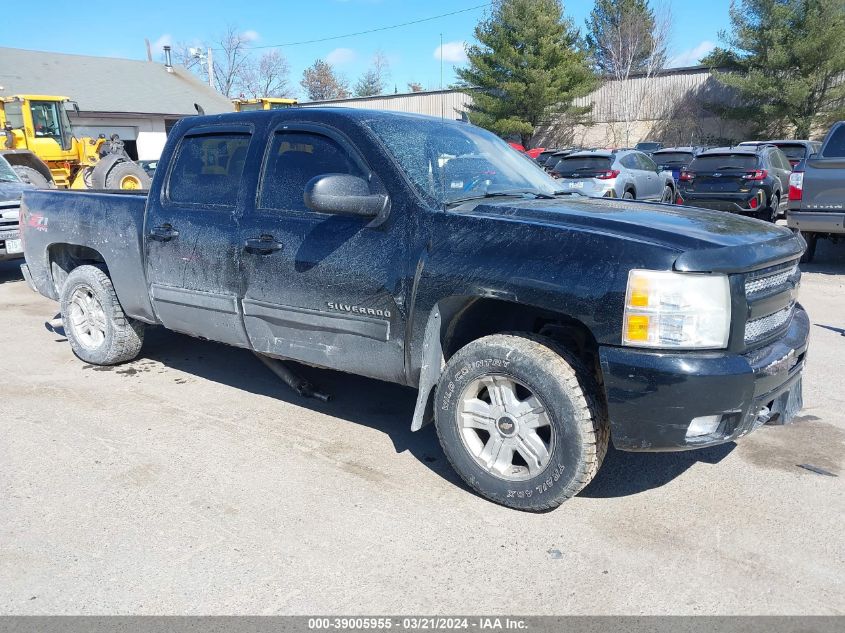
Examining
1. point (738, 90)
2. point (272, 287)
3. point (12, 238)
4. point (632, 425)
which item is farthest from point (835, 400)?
point (738, 90)

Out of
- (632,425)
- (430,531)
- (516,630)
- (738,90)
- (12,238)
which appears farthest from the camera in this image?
(738,90)

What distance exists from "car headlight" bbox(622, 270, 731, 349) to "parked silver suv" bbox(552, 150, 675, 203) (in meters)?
10.8

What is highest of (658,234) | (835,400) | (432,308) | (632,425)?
(658,234)

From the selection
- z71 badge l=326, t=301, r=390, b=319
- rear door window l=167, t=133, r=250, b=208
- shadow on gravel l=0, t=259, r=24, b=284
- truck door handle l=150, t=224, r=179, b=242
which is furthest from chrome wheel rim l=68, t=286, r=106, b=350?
shadow on gravel l=0, t=259, r=24, b=284

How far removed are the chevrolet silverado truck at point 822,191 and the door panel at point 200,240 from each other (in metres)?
7.90

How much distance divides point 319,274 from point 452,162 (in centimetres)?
99

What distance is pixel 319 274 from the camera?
4008 mm

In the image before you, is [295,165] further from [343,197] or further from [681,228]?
[681,228]

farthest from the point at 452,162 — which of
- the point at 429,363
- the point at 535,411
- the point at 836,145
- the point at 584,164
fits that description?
the point at 584,164

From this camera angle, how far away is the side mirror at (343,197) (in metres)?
3.68

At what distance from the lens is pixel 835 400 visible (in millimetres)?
5031

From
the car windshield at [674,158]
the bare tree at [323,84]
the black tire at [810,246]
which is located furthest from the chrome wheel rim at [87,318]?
the bare tree at [323,84]

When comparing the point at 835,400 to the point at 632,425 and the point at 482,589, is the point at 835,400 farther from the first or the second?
the point at 482,589

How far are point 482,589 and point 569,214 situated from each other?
1.77 metres
